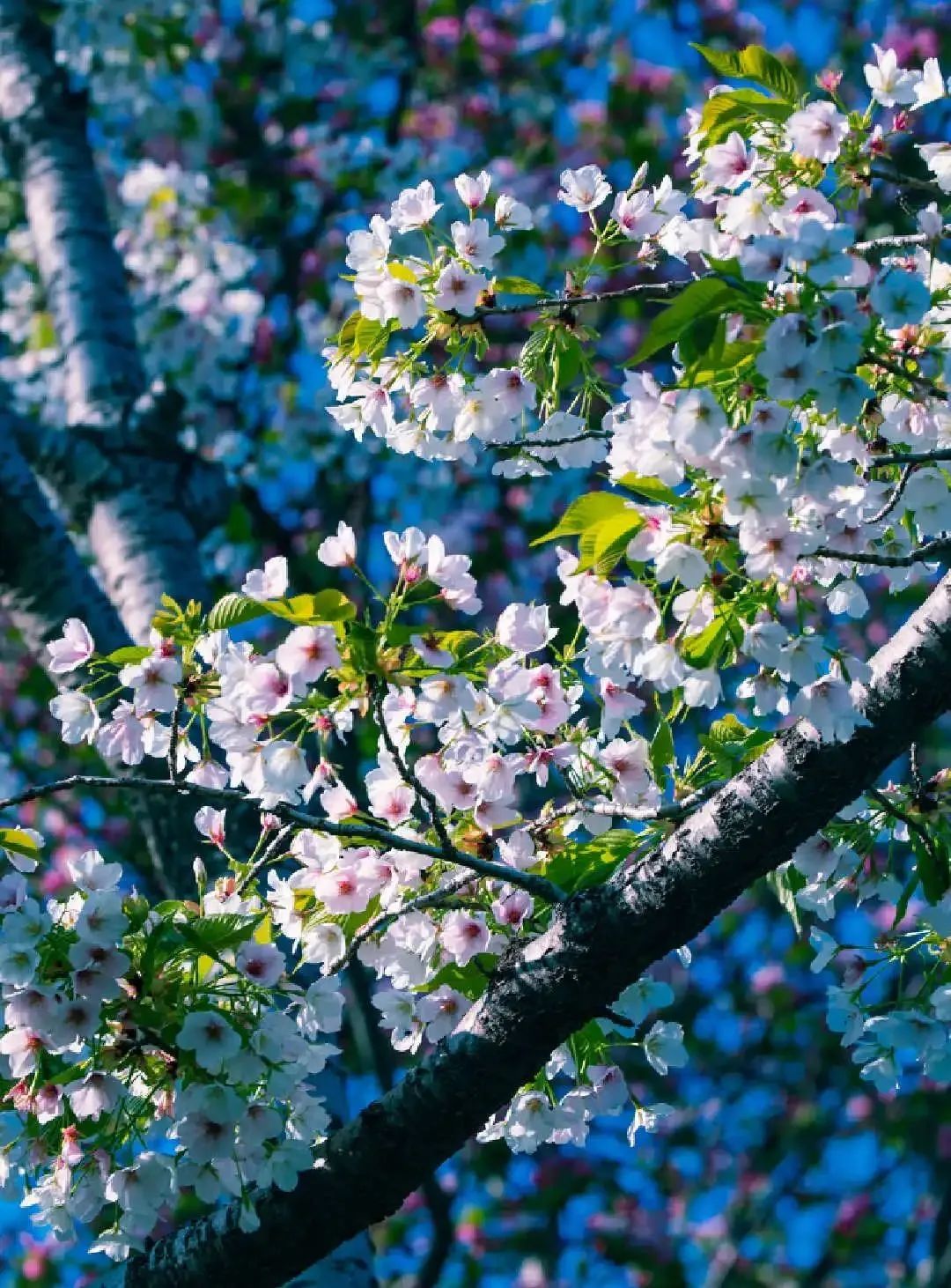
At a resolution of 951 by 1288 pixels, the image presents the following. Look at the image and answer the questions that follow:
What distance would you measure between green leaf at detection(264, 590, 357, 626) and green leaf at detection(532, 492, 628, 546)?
0.69 ft

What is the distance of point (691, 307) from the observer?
1318 millimetres

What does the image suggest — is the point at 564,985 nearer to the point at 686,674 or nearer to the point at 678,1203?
the point at 686,674

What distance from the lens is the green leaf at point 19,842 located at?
5.34ft

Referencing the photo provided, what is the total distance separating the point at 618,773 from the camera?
1.85 m

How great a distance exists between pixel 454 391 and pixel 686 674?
1.58 ft

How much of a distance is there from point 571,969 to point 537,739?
11.1 inches

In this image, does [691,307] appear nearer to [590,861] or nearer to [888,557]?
[888,557]

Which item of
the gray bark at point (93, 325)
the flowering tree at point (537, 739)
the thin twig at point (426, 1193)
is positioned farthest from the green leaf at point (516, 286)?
the thin twig at point (426, 1193)

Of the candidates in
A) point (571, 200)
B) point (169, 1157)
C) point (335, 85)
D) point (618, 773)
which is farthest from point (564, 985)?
point (335, 85)

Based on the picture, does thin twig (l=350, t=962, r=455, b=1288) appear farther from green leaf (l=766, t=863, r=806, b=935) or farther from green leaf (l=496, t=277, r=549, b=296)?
green leaf (l=496, t=277, r=549, b=296)

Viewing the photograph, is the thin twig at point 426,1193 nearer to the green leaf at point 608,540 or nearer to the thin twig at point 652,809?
the thin twig at point 652,809

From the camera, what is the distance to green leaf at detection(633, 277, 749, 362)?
1.31 meters

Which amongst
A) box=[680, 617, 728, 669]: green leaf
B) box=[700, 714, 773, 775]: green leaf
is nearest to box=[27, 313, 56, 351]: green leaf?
box=[700, 714, 773, 775]: green leaf

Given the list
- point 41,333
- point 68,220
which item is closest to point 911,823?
point 68,220
